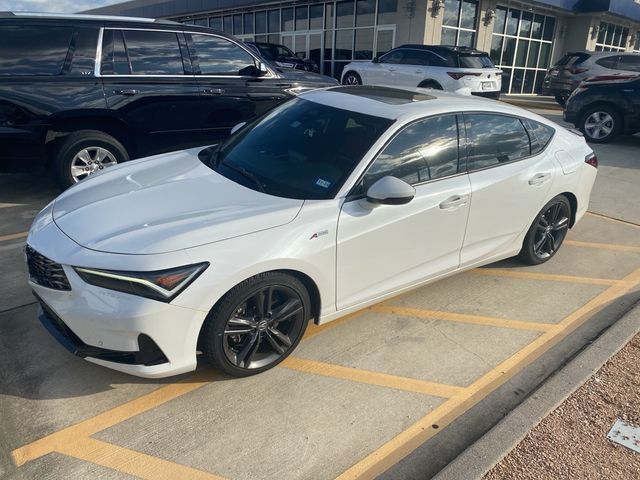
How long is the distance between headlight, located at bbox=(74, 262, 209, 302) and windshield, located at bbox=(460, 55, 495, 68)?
41.0 ft

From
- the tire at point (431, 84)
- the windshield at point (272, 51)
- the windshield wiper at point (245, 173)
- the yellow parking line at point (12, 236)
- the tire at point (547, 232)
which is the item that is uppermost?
the windshield at point (272, 51)

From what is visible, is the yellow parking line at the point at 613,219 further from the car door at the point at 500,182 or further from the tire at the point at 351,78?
the tire at the point at 351,78

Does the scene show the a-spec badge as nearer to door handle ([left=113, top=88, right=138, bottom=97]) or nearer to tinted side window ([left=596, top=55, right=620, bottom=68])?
→ door handle ([left=113, top=88, right=138, bottom=97])

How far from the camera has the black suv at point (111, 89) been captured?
203 inches

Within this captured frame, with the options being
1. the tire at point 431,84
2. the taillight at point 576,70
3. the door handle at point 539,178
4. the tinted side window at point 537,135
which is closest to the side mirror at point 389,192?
the door handle at point 539,178

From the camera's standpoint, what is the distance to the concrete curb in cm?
237

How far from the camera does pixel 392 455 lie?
97.8 inches

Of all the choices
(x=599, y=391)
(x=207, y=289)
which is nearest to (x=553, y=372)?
(x=599, y=391)

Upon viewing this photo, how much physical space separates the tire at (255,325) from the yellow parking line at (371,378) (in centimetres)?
14

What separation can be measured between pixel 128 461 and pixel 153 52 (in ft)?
16.1

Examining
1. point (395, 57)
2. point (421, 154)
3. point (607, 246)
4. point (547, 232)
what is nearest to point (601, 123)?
point (607, 246)

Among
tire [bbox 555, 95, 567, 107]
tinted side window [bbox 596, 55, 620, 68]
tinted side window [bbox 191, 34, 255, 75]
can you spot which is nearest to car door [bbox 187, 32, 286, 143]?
tinted side window [bbox 191, 34, 255, 75]

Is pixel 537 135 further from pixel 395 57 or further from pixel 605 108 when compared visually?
pixel 395 57

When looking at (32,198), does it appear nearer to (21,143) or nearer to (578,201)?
(21,143)
